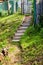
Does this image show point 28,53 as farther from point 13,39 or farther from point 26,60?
point 13,39

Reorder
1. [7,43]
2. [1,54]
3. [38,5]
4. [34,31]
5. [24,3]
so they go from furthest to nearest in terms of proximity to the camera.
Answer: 1. [24,3]
2. [38,5]
3. [34,31]
4. [7,43]
5. [1,54]

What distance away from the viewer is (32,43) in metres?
13.8

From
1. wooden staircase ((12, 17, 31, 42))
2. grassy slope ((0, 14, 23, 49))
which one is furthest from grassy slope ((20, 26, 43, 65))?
grassy slope ((0, 14, 23, 49))

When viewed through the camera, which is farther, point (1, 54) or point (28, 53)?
point (28, 53)

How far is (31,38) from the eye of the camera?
14773mm

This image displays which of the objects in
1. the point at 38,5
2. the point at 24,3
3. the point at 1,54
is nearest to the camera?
the point at 1,54

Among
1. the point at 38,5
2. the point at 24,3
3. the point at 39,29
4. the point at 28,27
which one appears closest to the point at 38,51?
the point at 39,29

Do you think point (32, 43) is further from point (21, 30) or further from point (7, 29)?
point (7, 29)

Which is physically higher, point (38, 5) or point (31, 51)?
point (38, 5)

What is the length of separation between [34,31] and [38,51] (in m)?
3.28

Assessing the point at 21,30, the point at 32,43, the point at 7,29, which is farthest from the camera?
the point at 7,29

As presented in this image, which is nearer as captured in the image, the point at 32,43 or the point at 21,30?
the point at 32,43

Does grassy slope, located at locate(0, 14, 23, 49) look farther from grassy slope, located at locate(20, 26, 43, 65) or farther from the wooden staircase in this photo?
grassy slope, located at locate(20, 26, 43, 65)

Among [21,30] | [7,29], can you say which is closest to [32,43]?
[21,30]
